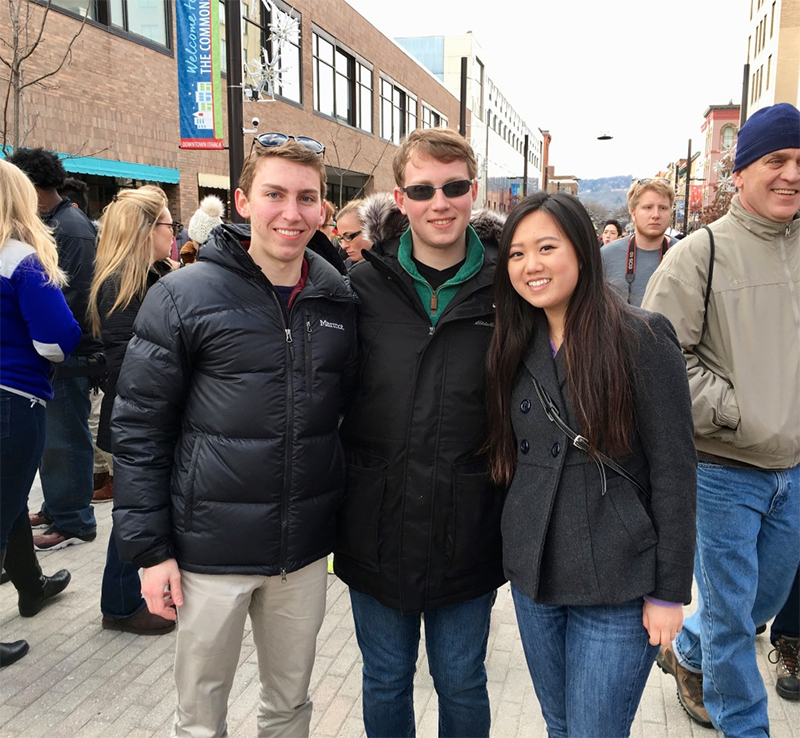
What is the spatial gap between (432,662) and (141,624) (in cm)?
197

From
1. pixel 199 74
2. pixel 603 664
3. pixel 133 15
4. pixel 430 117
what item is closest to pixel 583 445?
pixel 603 664

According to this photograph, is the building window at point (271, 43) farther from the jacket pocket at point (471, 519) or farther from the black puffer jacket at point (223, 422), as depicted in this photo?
the jacket pocket at point (471, 519)

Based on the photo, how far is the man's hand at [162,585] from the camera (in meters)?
2.14

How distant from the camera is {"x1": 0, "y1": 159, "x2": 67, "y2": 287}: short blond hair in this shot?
2.98m

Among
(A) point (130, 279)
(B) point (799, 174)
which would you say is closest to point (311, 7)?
(A) point (130, 279)

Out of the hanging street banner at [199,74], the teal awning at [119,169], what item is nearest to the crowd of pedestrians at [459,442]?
the hanging street banner at [199,74]

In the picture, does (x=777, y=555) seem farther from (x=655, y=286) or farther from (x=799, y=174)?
(x=799, y=174)

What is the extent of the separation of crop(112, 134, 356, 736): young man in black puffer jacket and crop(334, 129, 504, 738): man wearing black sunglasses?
0.39 feet

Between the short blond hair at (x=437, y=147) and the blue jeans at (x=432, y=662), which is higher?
the short blond hair at (x=437, y=147)

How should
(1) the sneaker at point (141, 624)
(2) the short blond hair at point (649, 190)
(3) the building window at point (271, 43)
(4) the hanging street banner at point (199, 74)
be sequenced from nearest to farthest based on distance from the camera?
1. (1) the sneaker at point (141, 624)
2. (2) the short blond hair at point (649, 190)
3. (4) the hanging street banner at point (199, 74)
4. (3) the building window at point (271, 43)

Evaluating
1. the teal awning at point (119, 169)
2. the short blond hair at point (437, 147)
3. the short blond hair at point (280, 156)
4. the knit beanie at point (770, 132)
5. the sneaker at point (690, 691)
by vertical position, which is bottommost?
the sneaker at point (690, 691)

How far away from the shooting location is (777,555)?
2693mm

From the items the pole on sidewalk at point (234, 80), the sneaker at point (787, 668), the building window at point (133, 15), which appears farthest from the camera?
the building window at point (133, 15)

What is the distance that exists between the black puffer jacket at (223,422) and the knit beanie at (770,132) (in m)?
1.72
